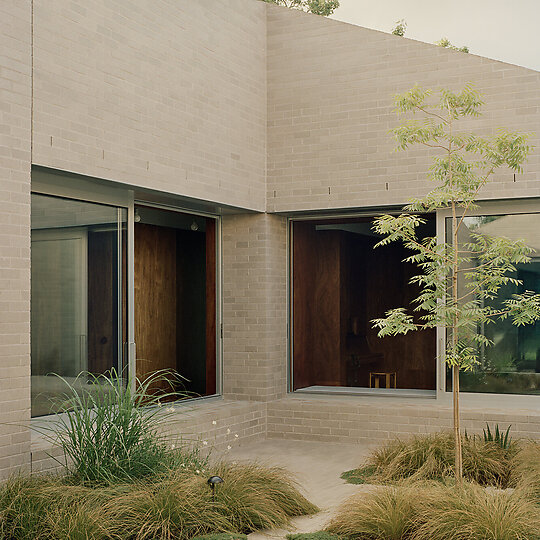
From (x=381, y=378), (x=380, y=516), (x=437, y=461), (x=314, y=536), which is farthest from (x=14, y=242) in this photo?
(x=381, y=378)

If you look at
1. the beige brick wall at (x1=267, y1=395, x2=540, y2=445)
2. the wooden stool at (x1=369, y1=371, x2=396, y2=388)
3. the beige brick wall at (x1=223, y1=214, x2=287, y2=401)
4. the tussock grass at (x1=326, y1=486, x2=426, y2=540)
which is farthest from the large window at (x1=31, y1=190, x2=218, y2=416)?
the tussock grass at (x1=326, y1=486, x2=426, y2=540)

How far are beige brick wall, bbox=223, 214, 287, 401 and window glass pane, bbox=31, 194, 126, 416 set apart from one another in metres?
2.21

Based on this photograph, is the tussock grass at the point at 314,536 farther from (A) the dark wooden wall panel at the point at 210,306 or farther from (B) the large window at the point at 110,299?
(A) the dark wooden wall panel at the point at 210,306

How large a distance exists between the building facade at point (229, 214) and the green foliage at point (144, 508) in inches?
34.7

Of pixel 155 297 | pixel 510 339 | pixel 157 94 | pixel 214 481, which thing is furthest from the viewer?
pixel 155 297

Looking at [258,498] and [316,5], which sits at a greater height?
[316,5]

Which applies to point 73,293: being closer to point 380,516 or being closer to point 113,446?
point 113,446

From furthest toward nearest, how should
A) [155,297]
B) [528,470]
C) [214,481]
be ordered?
1. [155,297]
2. [528,470]
3. [214,481]

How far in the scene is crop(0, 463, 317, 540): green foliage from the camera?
5.18 m

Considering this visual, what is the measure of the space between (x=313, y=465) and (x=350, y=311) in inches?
139

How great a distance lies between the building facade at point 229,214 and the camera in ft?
23.2

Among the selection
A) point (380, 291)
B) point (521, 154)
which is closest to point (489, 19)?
point (380, 291)

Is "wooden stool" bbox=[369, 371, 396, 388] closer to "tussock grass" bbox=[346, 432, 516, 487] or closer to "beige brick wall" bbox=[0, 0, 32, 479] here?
"tussock grass" bbox=[346, 432, 516, 487]

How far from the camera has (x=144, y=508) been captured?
17.7 ft
